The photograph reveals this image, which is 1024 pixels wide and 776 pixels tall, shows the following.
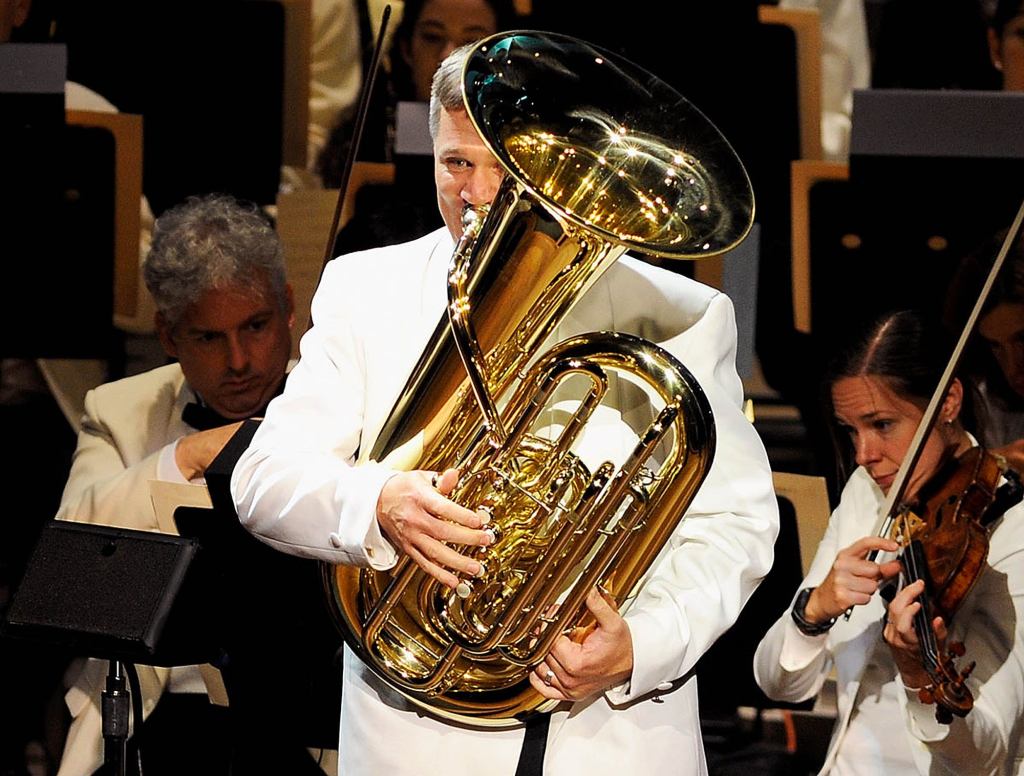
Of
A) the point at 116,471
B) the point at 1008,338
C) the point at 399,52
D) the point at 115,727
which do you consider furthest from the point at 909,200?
the point at 115,727

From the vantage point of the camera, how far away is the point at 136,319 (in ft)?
10.3

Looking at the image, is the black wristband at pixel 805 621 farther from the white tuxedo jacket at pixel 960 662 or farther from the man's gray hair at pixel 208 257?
the man's gray hair at pixel 208 257

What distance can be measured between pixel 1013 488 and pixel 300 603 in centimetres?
114

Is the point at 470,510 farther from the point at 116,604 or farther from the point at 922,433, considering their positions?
the point at 922,433

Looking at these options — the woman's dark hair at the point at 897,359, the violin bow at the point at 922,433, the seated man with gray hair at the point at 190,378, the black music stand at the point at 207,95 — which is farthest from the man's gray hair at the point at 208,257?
the violin bow at the point at 922,433

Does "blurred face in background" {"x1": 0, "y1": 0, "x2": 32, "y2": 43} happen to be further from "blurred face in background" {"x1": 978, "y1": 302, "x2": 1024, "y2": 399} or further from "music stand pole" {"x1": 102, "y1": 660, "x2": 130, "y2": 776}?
"blurred face in background" {"x1": 978, "y1": 302, "x2": 1024, "y2": 399}

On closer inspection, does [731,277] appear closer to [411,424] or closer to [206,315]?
[206,315]

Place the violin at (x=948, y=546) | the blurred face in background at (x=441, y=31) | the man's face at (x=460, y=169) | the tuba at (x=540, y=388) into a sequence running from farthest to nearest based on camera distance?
the blurred face in background at (x=441, y=31), the violin at (x=948, y=546), the man's face at (x=460, y=169), the tuba at (x=540, y=388)

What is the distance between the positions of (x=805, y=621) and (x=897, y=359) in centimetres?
53

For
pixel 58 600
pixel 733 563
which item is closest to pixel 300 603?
pixel 58 600

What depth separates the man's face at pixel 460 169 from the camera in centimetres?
175

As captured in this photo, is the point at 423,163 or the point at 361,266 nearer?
the point at 361,266

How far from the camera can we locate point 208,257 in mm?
2828

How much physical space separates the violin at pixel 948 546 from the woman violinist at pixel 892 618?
0.04ft
